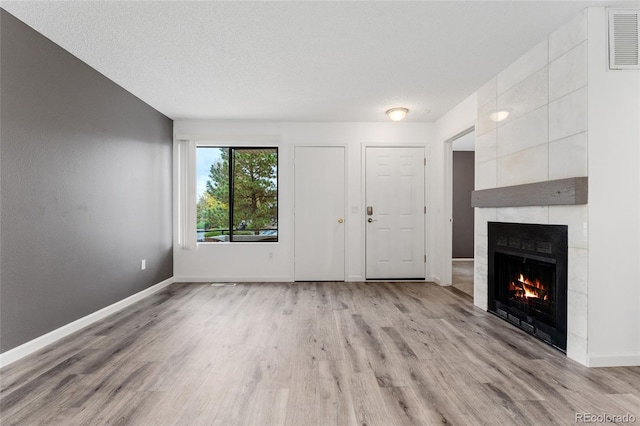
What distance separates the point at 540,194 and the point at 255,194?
12.2 feet

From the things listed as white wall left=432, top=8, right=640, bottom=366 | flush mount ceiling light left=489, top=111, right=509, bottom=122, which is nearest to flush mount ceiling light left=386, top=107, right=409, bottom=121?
flush mount ceiling light left=489, top=111, right=509, bottom=122

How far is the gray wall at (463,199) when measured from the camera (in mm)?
7227

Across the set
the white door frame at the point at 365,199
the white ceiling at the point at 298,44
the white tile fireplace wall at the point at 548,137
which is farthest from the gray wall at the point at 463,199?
the white tile fireplace wall at the point at 548,137

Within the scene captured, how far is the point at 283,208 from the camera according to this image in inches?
191

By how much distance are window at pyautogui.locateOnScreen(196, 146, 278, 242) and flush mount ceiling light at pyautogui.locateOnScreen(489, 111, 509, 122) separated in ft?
9.81

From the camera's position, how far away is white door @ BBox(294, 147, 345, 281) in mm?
4879

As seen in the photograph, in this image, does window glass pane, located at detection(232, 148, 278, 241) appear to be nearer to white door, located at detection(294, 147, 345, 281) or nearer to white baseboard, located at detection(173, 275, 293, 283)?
white door, located at detection(294, 147, 345, 281)

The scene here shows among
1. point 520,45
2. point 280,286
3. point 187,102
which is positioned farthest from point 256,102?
point 520,45

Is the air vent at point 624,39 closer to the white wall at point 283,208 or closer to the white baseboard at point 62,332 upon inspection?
the white wall at point 283,208

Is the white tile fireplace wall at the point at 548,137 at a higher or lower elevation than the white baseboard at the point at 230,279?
higher

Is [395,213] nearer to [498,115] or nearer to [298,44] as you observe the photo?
[498,115]

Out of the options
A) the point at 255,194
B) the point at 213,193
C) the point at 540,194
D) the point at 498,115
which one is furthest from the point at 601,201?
the point at 213,193

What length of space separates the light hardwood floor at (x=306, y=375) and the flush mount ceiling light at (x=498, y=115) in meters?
1.97

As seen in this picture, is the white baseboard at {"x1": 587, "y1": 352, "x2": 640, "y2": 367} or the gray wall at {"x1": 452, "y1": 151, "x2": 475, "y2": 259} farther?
the gray wall at {"x1": 452, "y1": 151, "x2": 475, "y2": 259}
